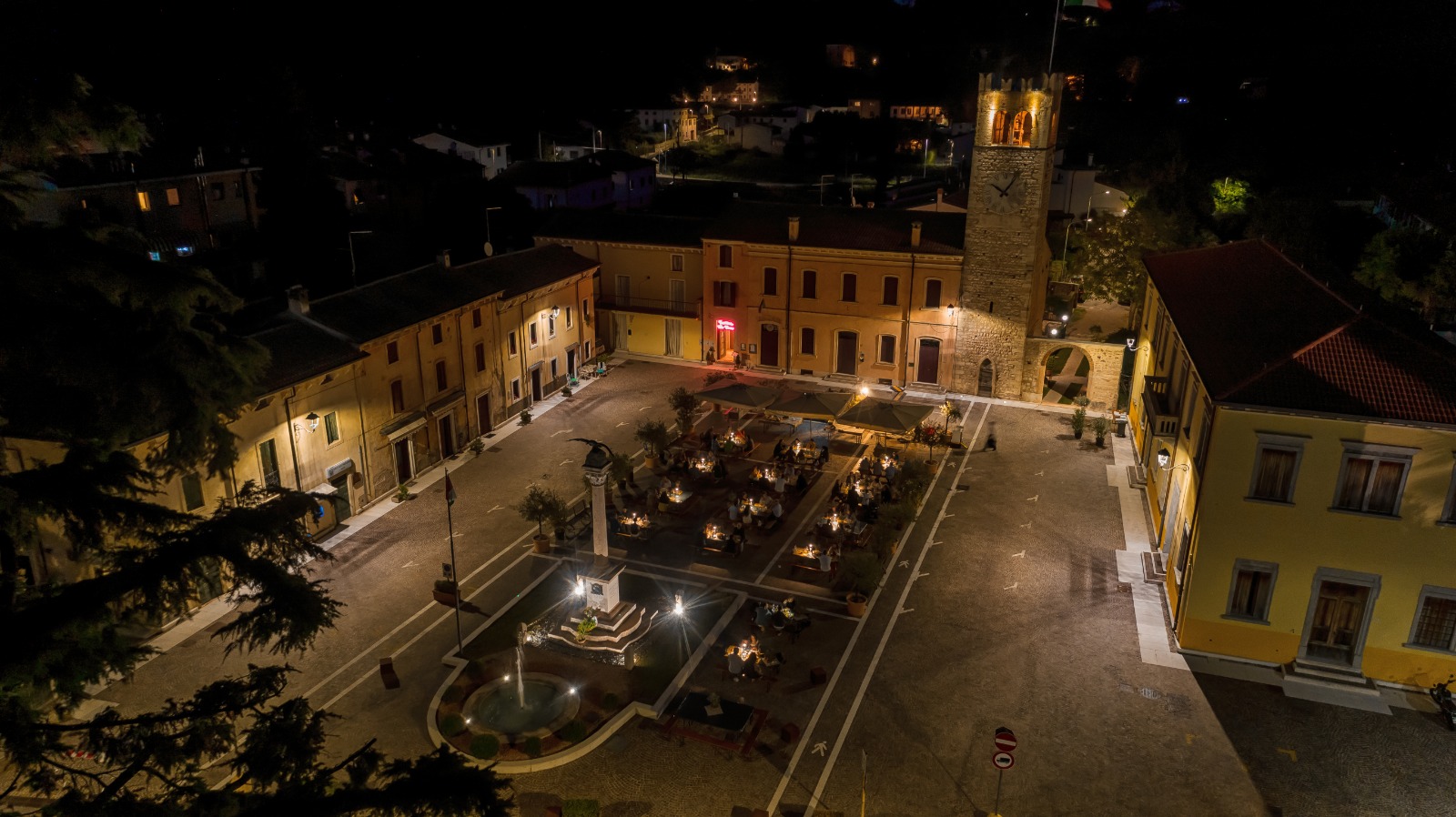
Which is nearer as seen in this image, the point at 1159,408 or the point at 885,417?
the point at 1159,408

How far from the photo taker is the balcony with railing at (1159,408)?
84.5 ft

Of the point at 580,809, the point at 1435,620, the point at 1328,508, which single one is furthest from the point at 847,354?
the point at 580,809

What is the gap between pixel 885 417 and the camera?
32.2 m

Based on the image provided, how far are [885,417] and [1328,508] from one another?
576 inches

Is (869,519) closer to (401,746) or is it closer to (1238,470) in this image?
(1238,470)

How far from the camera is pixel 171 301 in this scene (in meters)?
7.17

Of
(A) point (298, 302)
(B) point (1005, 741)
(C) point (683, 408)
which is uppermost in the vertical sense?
(A) point (298, 302)

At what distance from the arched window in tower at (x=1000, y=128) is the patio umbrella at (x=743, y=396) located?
14.1 meters

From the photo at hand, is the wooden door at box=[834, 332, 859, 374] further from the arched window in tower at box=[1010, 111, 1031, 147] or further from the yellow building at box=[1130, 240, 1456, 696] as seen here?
the yellow building at box=[1130, 240, 1456, 696]

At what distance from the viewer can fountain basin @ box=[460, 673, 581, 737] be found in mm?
19016

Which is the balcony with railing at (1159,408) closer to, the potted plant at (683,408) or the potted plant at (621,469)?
the potted plant at (683,408)

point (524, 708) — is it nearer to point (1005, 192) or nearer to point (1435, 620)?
point (1435, 620)

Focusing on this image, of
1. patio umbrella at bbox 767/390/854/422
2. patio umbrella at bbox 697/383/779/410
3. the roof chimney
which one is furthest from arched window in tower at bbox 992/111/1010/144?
the roof chimney

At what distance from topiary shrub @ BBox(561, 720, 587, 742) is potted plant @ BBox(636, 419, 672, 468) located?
46.4ft
